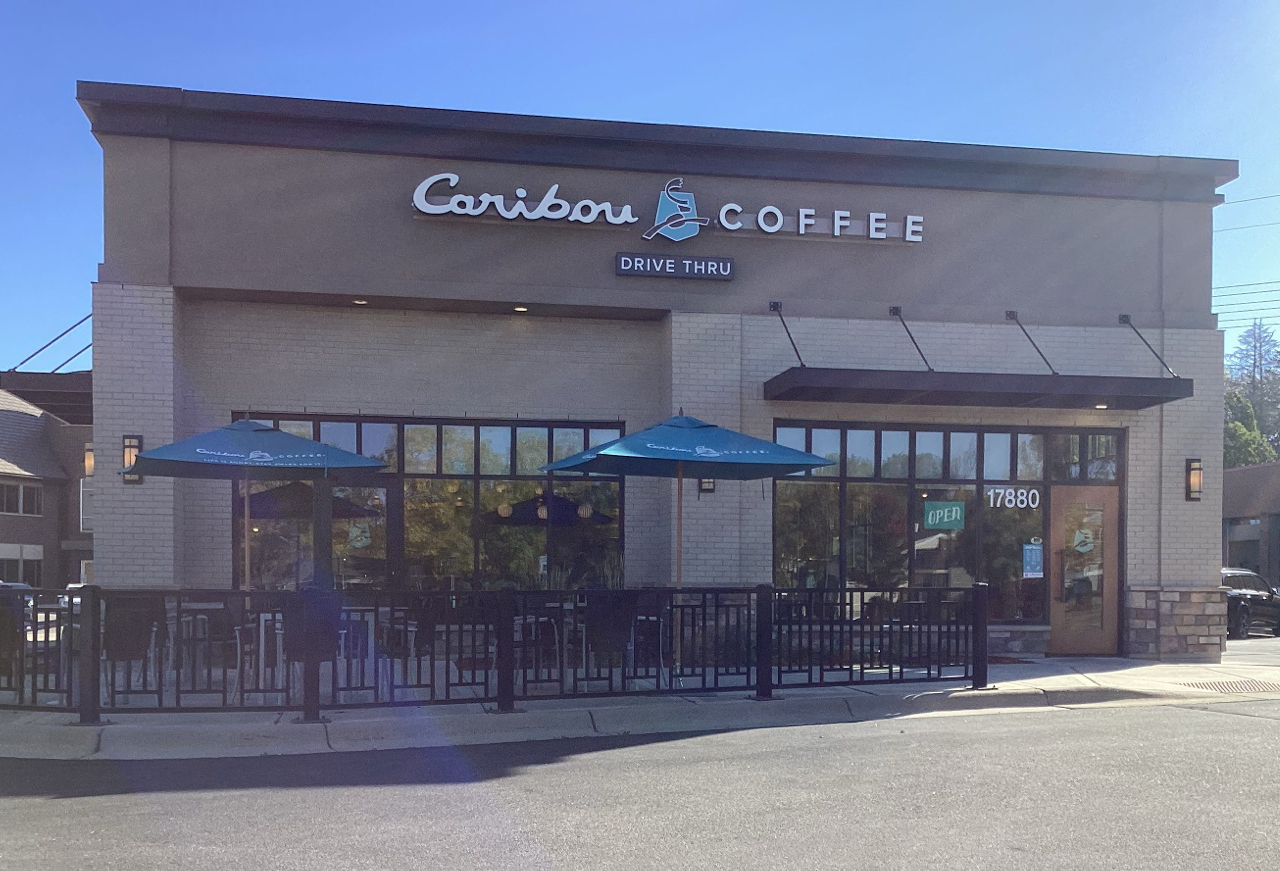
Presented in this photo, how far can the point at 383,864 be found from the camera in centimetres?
548

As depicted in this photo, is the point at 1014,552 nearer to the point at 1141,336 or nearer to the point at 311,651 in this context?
the point at 1141,336

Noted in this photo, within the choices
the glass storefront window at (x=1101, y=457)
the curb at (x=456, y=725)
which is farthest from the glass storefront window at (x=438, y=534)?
the glass storefront window at (x=1101, y=457)

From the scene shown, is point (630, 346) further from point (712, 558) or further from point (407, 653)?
point (407, 653)

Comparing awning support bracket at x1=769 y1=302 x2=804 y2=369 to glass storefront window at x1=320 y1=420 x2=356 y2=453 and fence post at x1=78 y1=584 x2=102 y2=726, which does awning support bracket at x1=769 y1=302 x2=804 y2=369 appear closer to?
glass storefront window at x1=320 y1=420 x2=356 y2=453

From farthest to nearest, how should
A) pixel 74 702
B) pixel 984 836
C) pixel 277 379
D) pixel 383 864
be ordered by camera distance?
pixel 277 379 < pixel 74 702 < pixel 984 836 < pixel 383 864

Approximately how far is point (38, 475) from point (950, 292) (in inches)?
1496

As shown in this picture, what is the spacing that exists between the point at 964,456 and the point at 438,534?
7.24 m

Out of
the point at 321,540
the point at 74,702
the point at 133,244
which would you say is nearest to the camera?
the point at 74,702

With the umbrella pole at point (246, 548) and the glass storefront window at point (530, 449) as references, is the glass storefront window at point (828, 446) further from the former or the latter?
the umbrella pole at point (246, 548)

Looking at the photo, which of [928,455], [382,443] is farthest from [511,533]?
[928,455]

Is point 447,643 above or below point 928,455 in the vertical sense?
below

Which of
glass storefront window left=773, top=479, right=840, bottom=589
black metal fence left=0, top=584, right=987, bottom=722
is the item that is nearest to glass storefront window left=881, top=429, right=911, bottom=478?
glass storefront window left=773, top=479, right=840, bottom=589

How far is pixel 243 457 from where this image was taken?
10.2 meters

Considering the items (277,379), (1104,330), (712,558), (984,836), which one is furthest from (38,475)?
(984,836)
